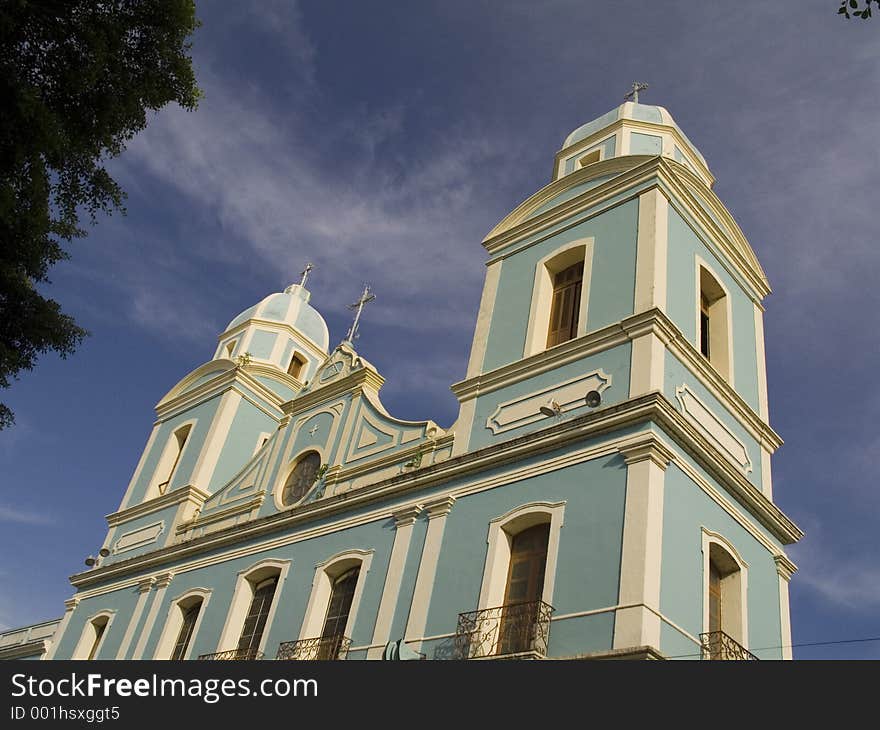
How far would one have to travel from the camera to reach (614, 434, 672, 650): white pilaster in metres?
11.2

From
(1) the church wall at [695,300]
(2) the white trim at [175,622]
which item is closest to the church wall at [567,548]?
(1) the church wall at [695,300]

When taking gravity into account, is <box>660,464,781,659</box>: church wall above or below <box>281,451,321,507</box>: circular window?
below

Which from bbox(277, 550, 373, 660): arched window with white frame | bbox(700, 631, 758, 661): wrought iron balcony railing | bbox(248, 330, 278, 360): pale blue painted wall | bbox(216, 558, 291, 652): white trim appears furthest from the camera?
bbox(248, 330, 278, 360): pale blue painted wall

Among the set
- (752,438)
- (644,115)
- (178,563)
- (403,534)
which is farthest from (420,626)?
(644,115)

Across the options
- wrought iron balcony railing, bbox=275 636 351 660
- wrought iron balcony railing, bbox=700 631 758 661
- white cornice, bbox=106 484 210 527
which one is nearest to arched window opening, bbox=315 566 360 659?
wrought iron balcony railing, bbox=275 636 351 660

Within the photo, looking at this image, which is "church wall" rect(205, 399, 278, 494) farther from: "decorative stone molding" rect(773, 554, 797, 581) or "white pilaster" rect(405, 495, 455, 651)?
"decorative stone molding" rect(773, 554, 797, 581)

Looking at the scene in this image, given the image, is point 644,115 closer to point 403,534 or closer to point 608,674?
point 403,534

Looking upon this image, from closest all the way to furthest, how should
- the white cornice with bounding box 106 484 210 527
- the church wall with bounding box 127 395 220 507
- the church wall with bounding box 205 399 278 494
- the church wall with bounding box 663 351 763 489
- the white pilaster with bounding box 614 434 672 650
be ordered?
1. the white pilaster with bounding box 614 434 672 650
2. the church wall with bounding box 663 351 763 489
3. the white cornice with bounding box 106 484 210 527
4. the church wall with bounding box 205 399 278 494
5. the church wall with bounding box 127 395 220 507

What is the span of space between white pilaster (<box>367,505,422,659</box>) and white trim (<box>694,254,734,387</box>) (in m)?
5.69

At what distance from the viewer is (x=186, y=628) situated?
1898 cm

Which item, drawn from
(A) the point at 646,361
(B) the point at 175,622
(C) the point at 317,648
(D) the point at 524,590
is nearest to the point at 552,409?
(A) the point at 646,361

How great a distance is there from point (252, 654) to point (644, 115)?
13.9 meters

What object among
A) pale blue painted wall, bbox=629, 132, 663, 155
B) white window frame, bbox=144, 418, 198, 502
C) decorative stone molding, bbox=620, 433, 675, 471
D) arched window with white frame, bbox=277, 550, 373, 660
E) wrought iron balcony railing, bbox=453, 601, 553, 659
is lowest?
wrought iron balcony railing, bbox=453, 601, 553, 659

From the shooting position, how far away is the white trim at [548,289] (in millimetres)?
16094
